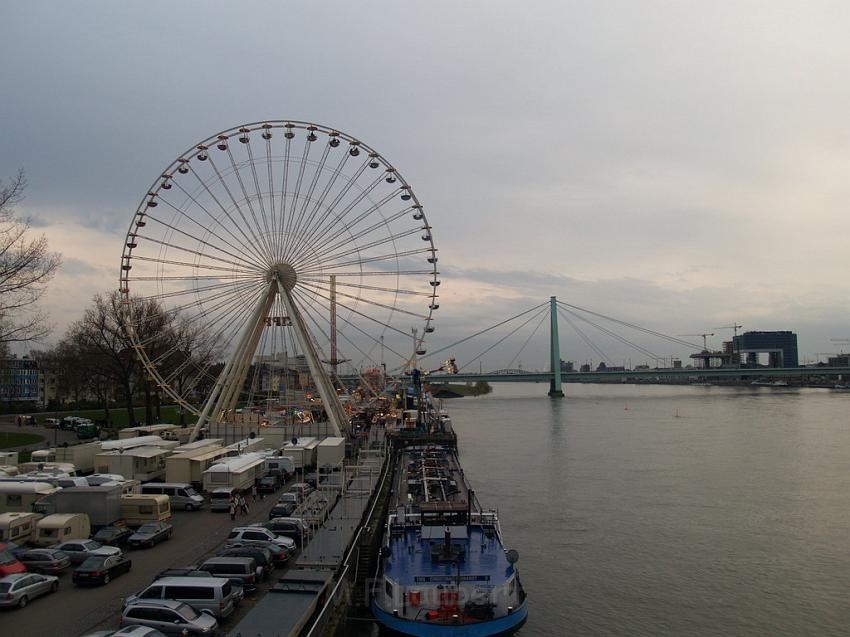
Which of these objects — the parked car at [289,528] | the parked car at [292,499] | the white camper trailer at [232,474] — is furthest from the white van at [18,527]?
the parked car at [292,499]

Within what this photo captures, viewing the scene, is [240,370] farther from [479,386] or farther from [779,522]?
[479,386]

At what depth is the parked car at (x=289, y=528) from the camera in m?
14.6

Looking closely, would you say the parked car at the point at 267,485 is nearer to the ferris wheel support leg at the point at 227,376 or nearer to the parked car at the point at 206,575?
the ferris wheel support leg at the point at 227,376

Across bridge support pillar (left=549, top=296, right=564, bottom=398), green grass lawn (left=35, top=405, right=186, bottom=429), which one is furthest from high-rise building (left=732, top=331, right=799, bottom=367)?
green grass lawn (left=35, top=405, right=186, bottom=429)

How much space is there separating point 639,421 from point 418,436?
77.3ft

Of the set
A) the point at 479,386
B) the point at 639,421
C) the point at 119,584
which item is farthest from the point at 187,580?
the point at 479,386

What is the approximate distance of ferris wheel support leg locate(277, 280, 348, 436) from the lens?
88.0ft

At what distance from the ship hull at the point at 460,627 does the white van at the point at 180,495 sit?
8595mm

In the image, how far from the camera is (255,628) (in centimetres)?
→ 906

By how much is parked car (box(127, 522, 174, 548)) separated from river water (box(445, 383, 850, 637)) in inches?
309

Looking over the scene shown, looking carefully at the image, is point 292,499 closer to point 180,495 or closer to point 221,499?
point 221,499

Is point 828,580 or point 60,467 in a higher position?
point 60,467

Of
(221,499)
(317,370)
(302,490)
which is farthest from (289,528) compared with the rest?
(317,370)

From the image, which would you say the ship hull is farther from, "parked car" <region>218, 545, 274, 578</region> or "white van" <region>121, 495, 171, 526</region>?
"white van" <region>121, 495, 171, 526</region>
